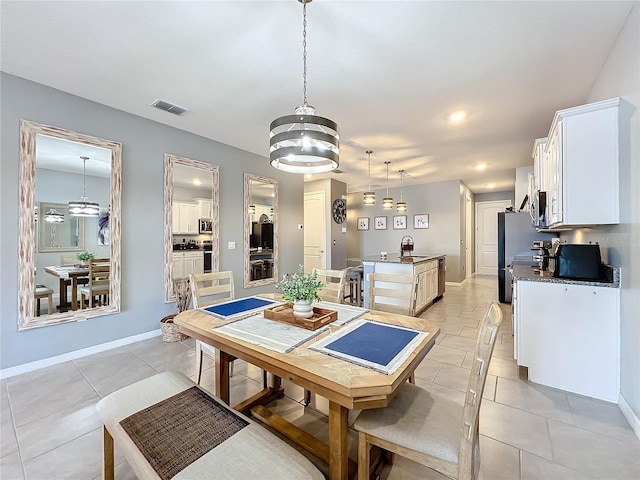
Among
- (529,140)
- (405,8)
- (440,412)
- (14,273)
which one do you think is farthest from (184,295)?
(529,140)

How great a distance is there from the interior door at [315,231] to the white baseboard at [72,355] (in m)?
3.94

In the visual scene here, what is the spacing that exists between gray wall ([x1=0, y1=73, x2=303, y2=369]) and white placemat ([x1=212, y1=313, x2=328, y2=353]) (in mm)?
2355

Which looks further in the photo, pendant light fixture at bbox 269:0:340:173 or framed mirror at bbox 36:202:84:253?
framed mirror at bbox 36:202:84:253

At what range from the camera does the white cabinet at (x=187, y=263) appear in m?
3.75

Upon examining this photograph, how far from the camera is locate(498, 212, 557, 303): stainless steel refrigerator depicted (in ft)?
15.8

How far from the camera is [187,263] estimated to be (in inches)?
153

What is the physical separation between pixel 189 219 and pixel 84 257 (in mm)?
1233

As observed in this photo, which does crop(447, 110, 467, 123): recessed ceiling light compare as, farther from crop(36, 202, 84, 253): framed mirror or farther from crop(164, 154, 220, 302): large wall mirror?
crop(36, 202, 84, 253): framed mirror

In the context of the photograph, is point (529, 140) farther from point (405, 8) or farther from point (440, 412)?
point (440, 412)

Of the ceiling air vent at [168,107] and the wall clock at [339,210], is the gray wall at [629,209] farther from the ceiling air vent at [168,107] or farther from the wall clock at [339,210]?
the wall clock at [339,210]

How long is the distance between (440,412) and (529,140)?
451cm

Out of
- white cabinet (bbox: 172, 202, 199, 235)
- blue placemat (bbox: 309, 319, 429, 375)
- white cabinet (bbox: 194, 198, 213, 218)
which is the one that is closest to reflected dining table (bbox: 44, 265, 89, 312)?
white cabinet (bbox: 172, 202, 199, 235)

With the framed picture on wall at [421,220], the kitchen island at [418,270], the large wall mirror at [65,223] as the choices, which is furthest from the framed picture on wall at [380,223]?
the large wall mirror at [65,223]

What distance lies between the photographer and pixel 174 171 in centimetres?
375
